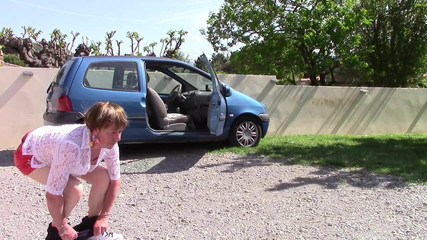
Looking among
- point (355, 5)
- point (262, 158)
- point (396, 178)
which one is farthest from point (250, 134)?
point (355, 5)

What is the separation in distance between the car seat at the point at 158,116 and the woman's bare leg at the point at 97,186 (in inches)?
168

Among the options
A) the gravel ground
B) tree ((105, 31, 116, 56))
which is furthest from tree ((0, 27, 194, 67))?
the gravel ground

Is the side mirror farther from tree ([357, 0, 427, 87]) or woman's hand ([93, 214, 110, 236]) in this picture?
tree ([357, 0, 427, 87])

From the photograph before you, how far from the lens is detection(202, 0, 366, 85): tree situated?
1606 centimetres

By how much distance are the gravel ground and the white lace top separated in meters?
1.43

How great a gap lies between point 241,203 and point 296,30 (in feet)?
40.2

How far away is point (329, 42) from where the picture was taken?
53.6 feet

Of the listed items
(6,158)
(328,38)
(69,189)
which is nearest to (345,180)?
(69,189)

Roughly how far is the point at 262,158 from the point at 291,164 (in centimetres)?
57

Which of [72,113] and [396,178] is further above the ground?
[72,113]

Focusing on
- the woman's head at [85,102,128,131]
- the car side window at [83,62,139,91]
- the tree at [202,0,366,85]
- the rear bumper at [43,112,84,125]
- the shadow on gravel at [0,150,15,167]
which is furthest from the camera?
the tree at [202,0,366,85]

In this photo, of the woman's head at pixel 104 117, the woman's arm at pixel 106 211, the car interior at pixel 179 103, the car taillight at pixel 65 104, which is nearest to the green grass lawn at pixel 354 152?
the car interior at pixel 179 103

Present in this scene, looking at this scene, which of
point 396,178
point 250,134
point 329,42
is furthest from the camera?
point 329,42

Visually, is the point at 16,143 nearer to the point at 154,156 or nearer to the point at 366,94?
the point at 154,156
